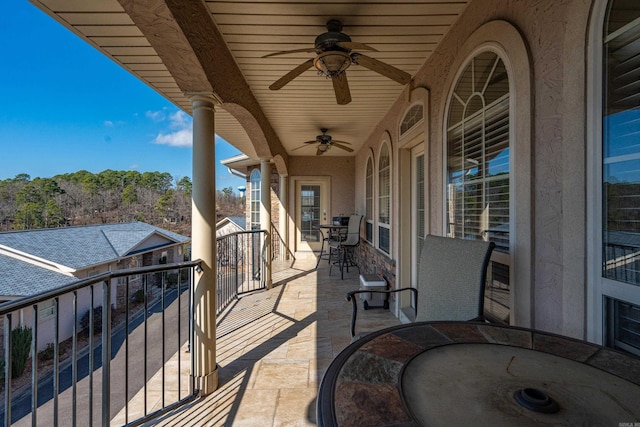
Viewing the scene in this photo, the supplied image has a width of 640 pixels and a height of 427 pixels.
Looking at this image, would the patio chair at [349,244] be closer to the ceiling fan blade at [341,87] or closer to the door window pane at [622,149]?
the ceiling fan blade at [341,87]

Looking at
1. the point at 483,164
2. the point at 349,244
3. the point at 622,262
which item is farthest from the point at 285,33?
the point at 349,244

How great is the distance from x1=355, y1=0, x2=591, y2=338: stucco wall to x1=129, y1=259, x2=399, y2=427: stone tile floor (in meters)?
1.54

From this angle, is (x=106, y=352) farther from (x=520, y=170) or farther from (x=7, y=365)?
(x=520, y=170)

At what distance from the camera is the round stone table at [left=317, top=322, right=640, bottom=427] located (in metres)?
0.71

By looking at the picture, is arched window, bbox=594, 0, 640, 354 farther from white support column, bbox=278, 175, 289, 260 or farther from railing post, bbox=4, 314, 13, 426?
white support column, bbox=278, 175, 289, 260

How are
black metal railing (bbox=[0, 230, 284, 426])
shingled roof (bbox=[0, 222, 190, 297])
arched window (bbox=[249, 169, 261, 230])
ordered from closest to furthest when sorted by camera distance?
black metal railing (bbox=[0, 230, 284, 426]), shingled roof (bbox=[0, 222, 190, 297]), arched window (bbox=[249, 169, 261, 230])

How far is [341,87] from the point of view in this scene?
101 inches

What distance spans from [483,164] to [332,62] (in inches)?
52.0

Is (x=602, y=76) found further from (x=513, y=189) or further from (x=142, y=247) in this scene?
(x=142, y=247)

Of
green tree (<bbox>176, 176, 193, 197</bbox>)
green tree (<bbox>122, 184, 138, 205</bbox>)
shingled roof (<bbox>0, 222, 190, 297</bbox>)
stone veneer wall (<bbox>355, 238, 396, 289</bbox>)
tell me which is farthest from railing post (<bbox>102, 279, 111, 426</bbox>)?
green tree (<bbox>176, 176, 193, 197</bbox>)

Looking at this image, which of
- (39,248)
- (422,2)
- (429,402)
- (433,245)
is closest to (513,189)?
(433,245)

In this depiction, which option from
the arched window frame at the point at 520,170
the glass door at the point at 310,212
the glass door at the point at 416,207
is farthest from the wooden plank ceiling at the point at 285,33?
the glass door at the point at 310,212

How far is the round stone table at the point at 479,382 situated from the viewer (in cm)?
71

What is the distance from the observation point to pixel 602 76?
3.57 feet
